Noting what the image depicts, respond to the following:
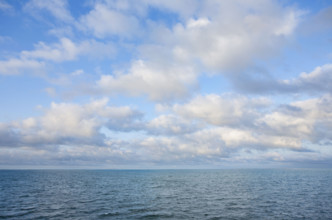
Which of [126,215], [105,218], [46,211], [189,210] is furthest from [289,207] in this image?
[46,211]

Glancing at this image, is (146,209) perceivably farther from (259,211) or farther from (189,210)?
(259,211)

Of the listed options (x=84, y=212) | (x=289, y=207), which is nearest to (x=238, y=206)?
(x=289, y=207)

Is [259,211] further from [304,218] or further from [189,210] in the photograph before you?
[189,210]

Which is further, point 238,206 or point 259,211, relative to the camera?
point 238,206

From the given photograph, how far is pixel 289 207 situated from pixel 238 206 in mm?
11027

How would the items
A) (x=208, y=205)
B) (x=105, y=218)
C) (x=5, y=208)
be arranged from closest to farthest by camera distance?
(x=105, y=218)
(x=5, y=208)
(x=208, y=205)

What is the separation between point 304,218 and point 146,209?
29930 mm

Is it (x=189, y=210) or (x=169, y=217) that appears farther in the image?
(x=189, y=210)

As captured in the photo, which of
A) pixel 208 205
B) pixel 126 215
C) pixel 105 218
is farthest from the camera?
pixel 208 205

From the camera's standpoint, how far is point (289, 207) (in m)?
48.5

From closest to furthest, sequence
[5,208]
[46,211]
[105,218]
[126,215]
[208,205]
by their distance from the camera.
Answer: [105,218] → [126,215] → [46,211] → [5,208] → [208,205]

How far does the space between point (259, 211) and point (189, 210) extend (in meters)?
14.1

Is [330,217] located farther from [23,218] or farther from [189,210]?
[23,218]

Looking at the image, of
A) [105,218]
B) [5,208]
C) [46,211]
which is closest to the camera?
[105,218]
